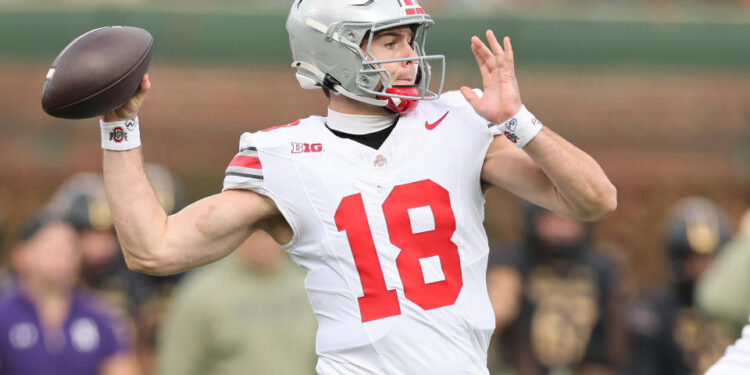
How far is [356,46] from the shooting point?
3.54 m

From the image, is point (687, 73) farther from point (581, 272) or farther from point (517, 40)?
point (581, 272)

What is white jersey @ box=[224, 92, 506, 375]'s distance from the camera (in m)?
3.44

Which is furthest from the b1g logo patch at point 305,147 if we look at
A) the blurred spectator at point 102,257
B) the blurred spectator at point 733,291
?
the blurred spectator at point 102,257

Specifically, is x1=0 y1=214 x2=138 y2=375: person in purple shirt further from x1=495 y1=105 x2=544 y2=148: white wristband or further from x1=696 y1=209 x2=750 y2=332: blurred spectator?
x1=495 y1=105 x2=544 y2=148: white wristband

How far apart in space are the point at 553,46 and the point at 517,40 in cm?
30

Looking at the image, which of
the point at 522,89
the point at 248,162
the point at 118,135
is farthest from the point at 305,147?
the point at 522,89

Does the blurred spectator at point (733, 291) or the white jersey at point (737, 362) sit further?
the blurred spectator at point (733, 291)

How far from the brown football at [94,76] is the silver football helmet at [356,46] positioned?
1.65 feet

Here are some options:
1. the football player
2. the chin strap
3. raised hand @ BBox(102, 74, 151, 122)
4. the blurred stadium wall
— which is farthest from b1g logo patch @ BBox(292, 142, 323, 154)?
the blurred stadium wall

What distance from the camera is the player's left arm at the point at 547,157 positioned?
334 cm

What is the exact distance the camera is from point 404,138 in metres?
3.56

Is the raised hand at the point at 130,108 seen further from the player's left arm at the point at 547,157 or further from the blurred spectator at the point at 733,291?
the blurred spectator at the point at 733,291

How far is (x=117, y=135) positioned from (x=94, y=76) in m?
0.20

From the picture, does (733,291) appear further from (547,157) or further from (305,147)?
(305,147)
